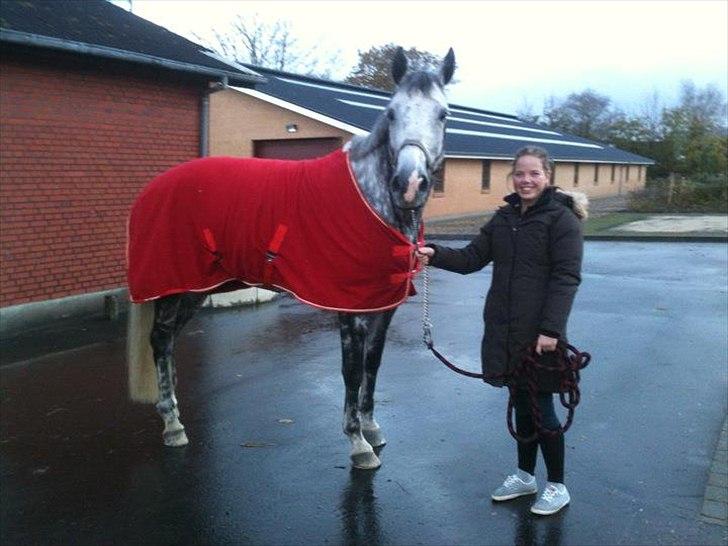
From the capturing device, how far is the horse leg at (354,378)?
4094mm

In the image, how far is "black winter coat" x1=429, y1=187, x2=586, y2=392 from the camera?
3289 millimetres

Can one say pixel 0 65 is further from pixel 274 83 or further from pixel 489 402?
pixel 274 83

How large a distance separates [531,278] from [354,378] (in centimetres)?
132

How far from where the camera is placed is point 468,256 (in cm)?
380

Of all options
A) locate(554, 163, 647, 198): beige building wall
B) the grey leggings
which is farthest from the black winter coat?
locate(554, 163, 647, 198): beige building wall

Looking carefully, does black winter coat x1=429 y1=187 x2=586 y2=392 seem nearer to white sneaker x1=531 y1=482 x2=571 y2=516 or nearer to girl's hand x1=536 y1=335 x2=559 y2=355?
girl's hand x1=536 y1=335 x2=559 y2=355

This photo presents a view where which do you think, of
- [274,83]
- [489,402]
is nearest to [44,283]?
[489,402]

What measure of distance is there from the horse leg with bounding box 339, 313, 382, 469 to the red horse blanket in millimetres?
179

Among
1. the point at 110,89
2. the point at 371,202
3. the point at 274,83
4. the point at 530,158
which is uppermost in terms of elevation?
the point at 274,83

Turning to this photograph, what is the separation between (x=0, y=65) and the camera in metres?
7.24

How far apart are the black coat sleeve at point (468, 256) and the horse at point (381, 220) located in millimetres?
167

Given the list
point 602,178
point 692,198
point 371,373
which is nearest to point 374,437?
point 371,373

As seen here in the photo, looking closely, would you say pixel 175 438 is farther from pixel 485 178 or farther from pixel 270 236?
pixel 485 178

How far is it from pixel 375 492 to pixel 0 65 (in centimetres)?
606
